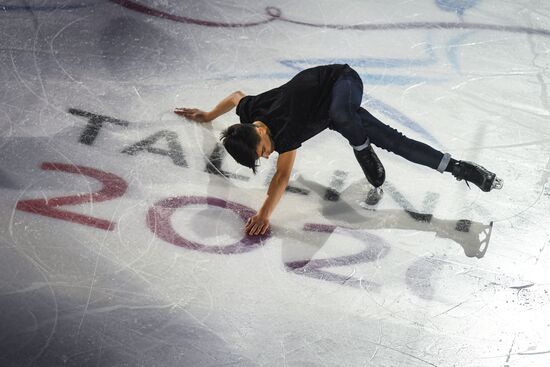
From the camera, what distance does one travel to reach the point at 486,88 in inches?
177

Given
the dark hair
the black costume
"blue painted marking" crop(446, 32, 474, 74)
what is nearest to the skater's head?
the dark hair

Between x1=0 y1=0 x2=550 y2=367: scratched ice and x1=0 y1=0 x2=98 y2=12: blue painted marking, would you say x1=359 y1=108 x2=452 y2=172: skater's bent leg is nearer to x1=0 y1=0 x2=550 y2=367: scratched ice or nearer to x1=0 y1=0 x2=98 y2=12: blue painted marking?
x1=0 y1=0 x2=550 y2=367: scratched ice

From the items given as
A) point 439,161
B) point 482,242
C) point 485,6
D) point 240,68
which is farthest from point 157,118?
point 485,6

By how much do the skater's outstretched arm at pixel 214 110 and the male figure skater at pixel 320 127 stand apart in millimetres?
Answer: 166

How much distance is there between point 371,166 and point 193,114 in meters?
1.15

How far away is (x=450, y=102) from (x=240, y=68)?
133 centimetres

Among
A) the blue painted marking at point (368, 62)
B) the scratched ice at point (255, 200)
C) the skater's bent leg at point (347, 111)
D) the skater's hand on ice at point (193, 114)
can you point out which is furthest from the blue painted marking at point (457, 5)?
the skater's hand on ice at point (193, 114)

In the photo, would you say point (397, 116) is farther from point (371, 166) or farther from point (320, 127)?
point (320, 127)

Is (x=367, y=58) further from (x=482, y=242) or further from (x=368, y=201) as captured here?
(x=482, y=242)

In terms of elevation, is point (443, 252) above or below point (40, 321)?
above

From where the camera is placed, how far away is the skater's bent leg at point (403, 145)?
3.56 m

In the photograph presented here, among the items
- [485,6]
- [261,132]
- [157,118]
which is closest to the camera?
[261,132]

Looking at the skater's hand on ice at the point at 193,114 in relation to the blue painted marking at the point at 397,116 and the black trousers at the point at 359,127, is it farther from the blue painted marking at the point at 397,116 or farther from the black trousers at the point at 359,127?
the blue painted marking at the point at 397,116

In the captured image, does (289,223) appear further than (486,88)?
No
